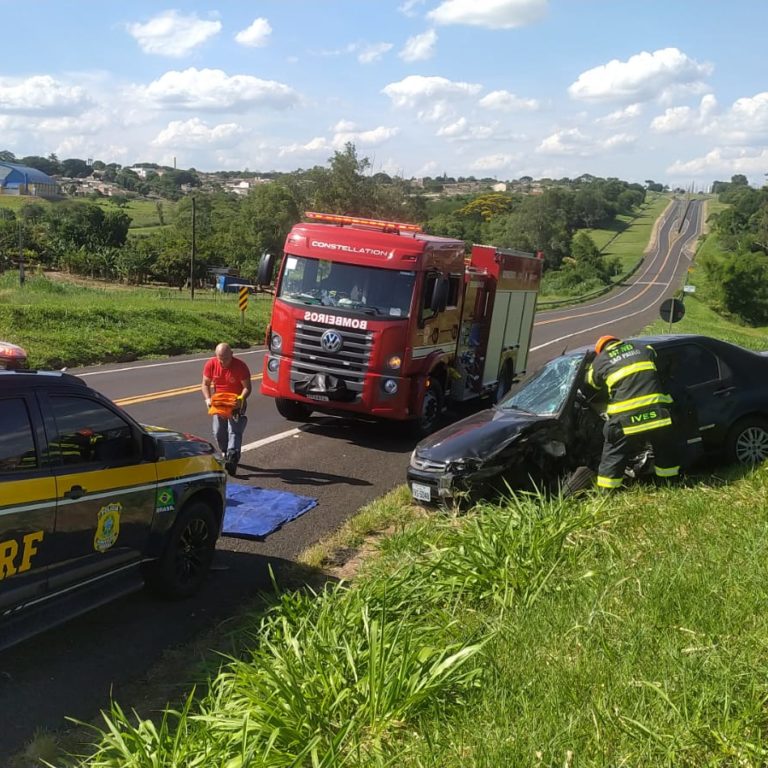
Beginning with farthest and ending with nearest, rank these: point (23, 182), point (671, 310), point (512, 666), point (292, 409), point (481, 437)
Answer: point (23, 182), point (671, 310), point (292, 409), point (481, 437), point (512, 666)

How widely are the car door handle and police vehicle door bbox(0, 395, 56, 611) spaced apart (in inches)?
4.8

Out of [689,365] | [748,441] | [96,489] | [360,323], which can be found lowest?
[96,489]

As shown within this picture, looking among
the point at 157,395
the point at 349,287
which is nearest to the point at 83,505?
the point at 349,287

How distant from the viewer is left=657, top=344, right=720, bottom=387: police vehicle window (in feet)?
27.4

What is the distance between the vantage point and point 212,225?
8669 centimetres

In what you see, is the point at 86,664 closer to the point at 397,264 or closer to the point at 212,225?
the point at 397,264

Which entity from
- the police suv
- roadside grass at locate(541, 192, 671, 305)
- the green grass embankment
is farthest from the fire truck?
roadside grass at locate(541, 192, 671, 305)

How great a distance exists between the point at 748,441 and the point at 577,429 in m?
1.73

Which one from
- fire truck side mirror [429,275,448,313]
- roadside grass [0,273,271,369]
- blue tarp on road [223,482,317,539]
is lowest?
roadside grass [0,273,271,369]

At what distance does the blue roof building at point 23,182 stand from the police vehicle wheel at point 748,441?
179 meters

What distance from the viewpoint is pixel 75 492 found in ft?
16.5

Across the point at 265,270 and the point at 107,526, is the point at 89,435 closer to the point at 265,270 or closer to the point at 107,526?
the point at 107,526

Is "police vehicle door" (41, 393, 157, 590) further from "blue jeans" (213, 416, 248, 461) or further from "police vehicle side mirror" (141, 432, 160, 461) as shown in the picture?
"blue jeans" (213, 416, 248, 461)

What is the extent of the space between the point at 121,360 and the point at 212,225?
70104mm
